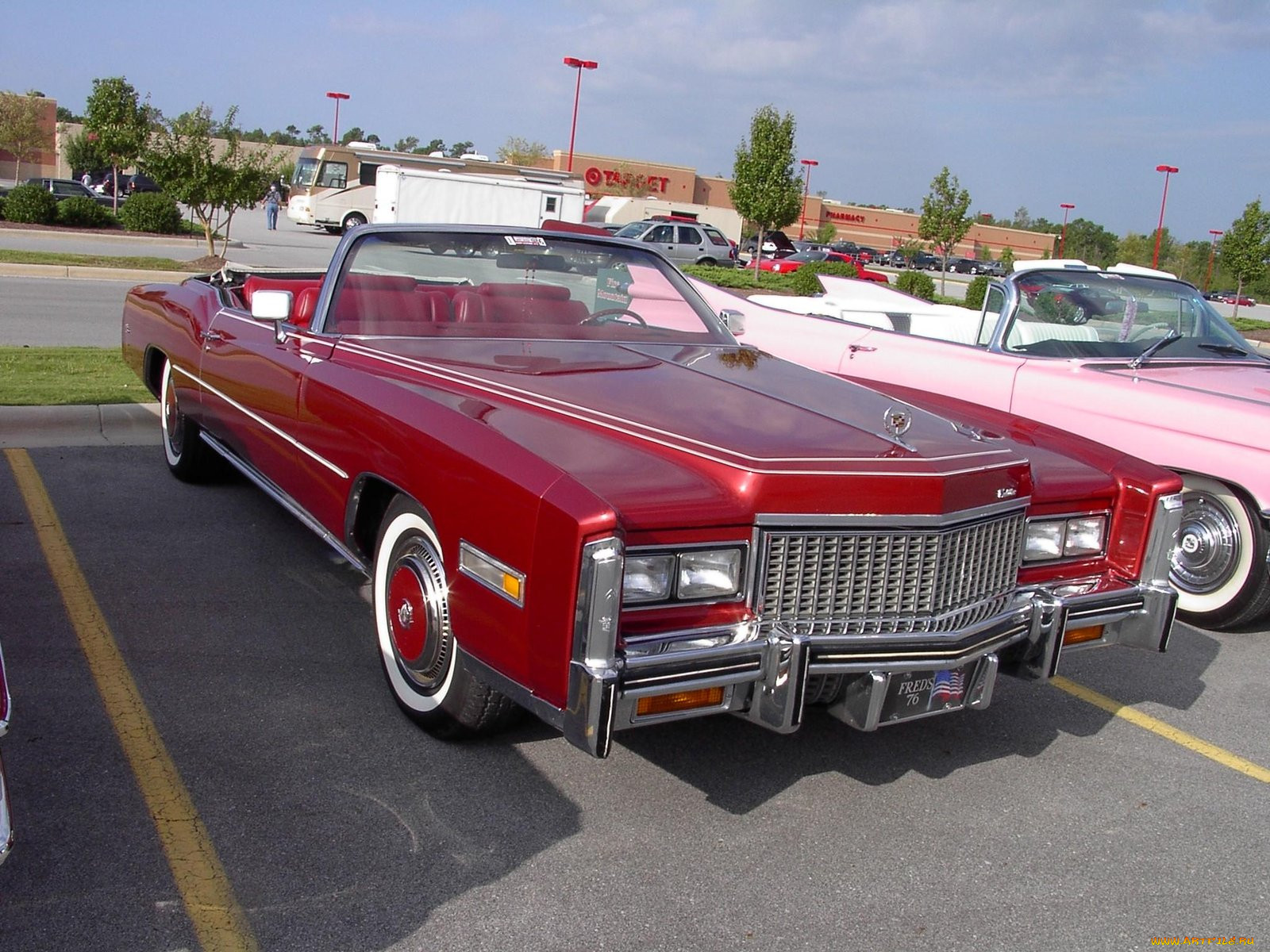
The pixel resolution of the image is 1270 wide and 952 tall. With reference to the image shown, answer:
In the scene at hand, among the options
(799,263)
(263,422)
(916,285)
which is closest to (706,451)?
(263,422)

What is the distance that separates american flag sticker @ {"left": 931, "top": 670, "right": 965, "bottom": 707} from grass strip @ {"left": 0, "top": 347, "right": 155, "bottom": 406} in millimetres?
6293

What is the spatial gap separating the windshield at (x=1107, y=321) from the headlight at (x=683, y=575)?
393 cm

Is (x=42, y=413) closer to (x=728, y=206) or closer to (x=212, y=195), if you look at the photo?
(x=212, y=195)

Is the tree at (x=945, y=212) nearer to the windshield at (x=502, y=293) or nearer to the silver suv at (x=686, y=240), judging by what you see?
the silver suv at (x=686, y=240)

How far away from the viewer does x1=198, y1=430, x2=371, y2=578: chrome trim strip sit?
4.22m

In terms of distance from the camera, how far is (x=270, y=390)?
4.95 meters

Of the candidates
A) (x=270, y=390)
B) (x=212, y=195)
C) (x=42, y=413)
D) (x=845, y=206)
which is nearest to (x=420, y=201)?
(x=212, y=195)

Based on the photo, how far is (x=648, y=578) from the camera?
308cm

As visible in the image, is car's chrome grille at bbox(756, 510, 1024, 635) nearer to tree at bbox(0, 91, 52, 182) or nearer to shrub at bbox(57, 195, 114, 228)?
shrub at bbox(57, 195, 114, 228)

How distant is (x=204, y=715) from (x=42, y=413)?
447cm

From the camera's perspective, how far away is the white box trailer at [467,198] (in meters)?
26.3

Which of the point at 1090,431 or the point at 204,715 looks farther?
the point at 1090,431

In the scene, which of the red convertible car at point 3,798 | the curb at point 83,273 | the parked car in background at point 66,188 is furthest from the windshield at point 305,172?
the red convertible car at point 3,798

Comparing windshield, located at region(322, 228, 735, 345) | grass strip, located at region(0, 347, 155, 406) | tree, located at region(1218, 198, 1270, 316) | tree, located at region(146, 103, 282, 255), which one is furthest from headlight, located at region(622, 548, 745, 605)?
tree, located at region(1218, 198, 1270, 316)
